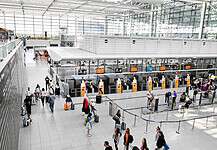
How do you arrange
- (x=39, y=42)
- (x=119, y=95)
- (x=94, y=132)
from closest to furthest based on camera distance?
1. (x=94, y=132)
2. (x=119, y=95)
3. (x=39, y=42)

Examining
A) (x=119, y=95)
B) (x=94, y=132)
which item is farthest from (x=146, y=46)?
(x=94, y=132)

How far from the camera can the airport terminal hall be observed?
303 inches

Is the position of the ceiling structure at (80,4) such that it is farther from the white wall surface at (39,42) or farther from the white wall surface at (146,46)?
the white wall surface at (146,46)

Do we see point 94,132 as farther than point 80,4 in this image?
No

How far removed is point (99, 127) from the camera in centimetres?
960

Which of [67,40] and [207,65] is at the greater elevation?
[67,40]

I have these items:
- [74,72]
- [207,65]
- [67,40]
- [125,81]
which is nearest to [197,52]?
[207,65]

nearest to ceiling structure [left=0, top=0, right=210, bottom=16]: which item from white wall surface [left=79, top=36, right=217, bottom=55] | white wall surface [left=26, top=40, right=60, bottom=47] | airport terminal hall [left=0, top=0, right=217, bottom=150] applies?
airport terminal hall [left=0, top=0, right=217, bottom=150]

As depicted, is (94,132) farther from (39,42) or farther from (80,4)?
(39,42)

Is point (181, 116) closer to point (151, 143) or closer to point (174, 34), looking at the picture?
point (151, 143)

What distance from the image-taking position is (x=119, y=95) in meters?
15.1

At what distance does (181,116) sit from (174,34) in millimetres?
20806

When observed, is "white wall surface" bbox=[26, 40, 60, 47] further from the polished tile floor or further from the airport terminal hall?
the polished tile floor

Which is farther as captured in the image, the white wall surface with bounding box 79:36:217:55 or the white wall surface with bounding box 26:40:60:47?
the white wall surface with bounding box 26:40:60:47
